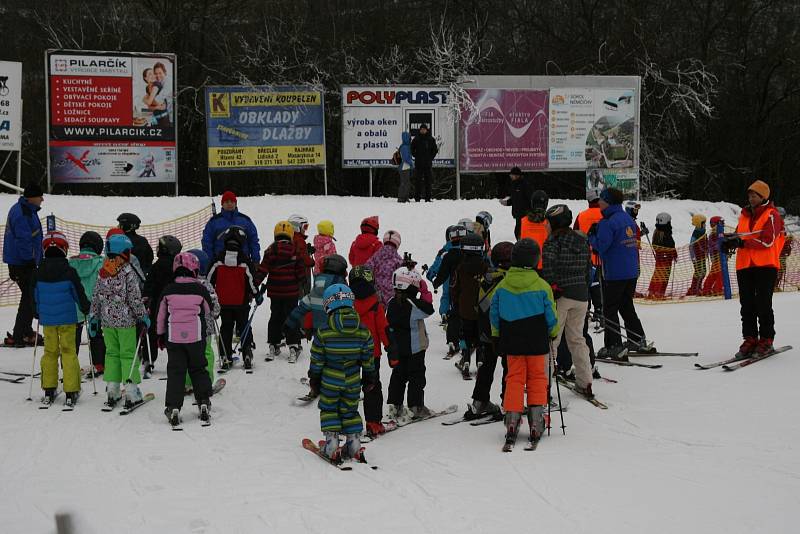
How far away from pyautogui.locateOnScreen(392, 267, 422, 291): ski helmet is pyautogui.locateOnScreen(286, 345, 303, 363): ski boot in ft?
10.7

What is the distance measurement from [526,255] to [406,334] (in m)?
1.37

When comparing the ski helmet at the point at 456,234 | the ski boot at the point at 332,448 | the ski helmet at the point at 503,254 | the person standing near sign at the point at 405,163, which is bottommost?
the ski boot at the point at 332,448

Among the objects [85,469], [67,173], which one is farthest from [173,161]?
[85,469]

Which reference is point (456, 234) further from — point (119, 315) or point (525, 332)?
point (119, 315)

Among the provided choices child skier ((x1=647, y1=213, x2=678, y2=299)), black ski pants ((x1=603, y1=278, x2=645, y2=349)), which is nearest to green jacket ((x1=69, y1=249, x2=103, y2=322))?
black ski pants ((x1=603, y1=278, x2=645, y2=349))

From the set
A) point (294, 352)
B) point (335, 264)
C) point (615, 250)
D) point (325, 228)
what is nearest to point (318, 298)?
point (335, 264)

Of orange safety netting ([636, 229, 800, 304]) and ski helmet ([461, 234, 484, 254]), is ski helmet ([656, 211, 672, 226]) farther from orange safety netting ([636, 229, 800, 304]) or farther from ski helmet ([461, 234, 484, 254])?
ski helmet ([461, 234, 484, 254])

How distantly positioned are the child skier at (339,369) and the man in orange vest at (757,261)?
480 cm

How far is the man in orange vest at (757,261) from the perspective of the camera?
384 inches

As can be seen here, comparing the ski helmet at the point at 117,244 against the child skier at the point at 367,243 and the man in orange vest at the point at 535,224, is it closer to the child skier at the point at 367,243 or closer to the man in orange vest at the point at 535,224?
the child skier at the point at 367,243

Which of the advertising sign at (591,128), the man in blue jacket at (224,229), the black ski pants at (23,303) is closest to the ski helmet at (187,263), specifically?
the man in blue jacket at (224,229)

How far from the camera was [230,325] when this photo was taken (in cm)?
1042

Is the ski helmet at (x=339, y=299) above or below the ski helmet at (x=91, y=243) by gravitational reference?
below

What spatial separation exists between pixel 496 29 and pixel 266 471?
28.9 m
